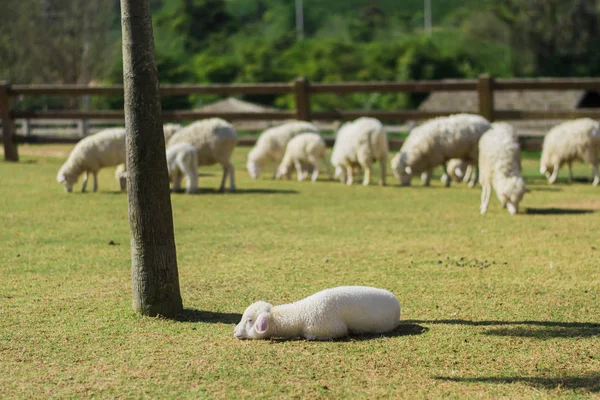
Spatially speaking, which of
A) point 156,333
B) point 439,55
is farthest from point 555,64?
point 156,333

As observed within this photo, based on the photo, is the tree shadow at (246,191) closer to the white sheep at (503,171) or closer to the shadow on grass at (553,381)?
the white sheep at (503,171)

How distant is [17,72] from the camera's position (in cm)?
4341

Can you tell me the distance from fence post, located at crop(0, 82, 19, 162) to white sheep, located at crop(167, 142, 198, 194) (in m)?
7.04

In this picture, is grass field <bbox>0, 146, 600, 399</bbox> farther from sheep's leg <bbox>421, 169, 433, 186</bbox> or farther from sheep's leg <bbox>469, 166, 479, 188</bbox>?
sheep's leg <bbox>421, 169, 433, 186</bbox>

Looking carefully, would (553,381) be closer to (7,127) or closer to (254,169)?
(254,169)

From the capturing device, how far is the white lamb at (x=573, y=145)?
15469 millimetres

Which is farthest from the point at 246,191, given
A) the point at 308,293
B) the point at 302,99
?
the point at 308,293

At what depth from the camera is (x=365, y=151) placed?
607 inches

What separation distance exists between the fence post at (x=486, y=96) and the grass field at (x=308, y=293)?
3.39 m

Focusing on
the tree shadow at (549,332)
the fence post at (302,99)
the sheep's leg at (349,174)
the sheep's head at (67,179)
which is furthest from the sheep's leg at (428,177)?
the tree shadow at (549,332)

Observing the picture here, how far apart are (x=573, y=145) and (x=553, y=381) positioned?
1069 cm

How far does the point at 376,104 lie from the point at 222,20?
2627 cm

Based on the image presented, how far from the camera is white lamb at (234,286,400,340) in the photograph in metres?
6.38

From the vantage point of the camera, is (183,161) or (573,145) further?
(573,145)
